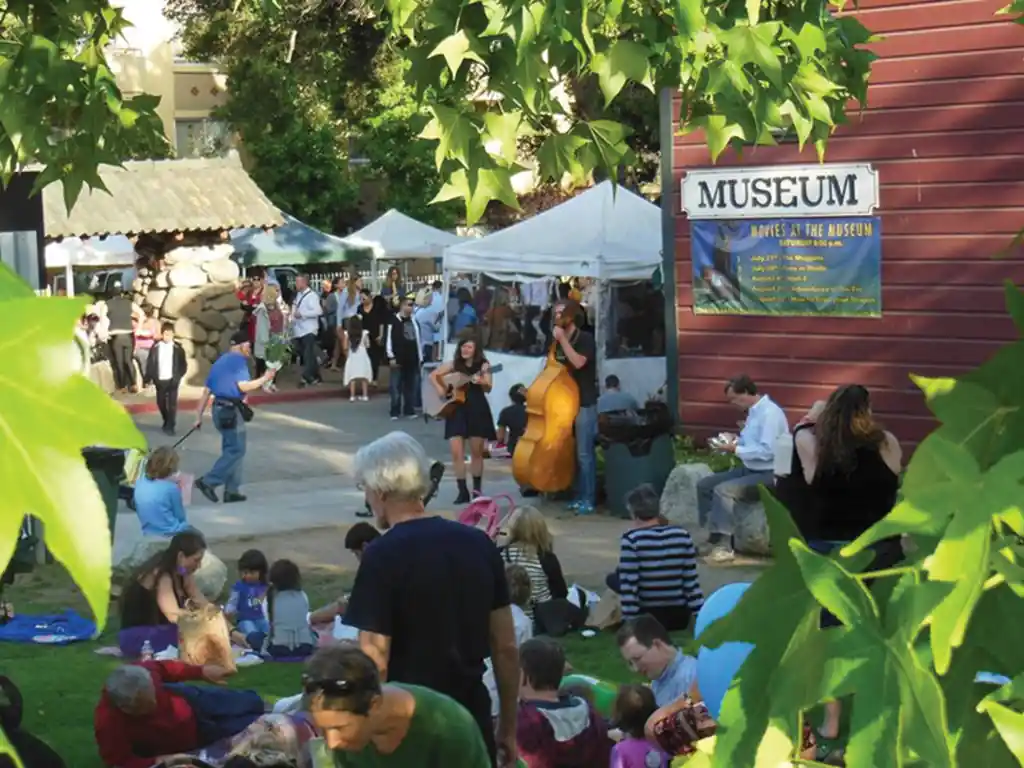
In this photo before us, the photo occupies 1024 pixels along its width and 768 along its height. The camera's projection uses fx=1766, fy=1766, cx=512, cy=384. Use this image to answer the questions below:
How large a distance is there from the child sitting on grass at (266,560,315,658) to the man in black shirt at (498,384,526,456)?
6789 millimetres

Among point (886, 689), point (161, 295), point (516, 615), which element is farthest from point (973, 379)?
point (161, 295)

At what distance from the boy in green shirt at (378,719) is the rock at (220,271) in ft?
73.2

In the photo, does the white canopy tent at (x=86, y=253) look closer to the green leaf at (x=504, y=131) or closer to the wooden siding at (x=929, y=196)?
the wooden siding at (x=929, y=196)

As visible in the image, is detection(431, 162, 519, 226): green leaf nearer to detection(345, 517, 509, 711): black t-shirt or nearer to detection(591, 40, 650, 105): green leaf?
detection(591, 40, 650, 105): green leaf

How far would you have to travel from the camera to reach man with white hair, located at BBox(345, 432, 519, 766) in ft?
14.9

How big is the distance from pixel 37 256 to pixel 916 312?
21.6 ft

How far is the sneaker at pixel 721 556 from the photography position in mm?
12305

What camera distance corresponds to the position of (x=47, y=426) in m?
1.25

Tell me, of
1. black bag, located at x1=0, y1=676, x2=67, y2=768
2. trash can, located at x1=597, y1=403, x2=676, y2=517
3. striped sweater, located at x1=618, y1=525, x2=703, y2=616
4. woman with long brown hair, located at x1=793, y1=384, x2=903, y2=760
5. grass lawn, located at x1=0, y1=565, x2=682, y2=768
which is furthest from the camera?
Result: trash can, located at x1=597, y1=403, x2=676, y2=517

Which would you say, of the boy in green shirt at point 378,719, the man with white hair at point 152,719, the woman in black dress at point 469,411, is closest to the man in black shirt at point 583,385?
the woman in black dress at point 469,411

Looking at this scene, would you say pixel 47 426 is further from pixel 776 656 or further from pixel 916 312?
pixel 916 312

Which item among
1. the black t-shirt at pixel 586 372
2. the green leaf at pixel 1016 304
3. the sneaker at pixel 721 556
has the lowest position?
the sneaker at pixel 721 556

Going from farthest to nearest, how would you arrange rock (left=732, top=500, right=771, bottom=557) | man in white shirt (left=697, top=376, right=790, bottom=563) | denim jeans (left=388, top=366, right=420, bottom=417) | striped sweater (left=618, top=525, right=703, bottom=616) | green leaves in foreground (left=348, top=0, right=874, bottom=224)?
denim jeans (left=388, top=366, right=420, bottom=417), man in white shirt (left=697, top=376, right=790, bottom=563), rock (left=732, top=500, right=771, bottom=557), striped sweater (left=618, top=525, right=703, bottom=616), green leaves in foreground (left=348, top=0, right=874, bottom=224)

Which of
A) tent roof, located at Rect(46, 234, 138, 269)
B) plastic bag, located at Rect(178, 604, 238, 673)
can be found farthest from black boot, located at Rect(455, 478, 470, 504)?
tent roof, located at Rect(46, 234, 138, 269)
